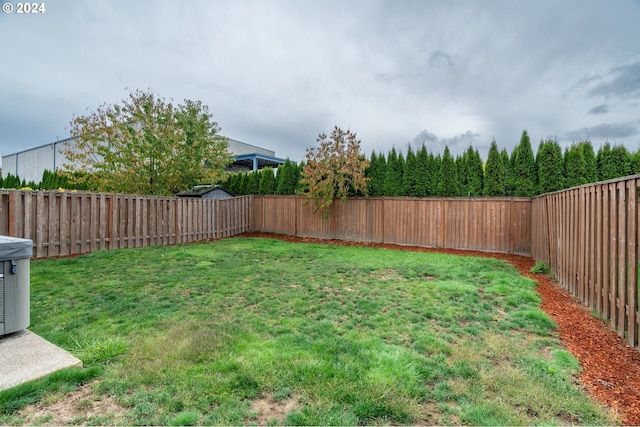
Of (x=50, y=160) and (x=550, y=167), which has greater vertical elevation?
(x=50, y=160)

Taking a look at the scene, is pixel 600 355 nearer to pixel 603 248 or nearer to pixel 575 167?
pixel 603 248

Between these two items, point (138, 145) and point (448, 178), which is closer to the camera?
point (448, 178)

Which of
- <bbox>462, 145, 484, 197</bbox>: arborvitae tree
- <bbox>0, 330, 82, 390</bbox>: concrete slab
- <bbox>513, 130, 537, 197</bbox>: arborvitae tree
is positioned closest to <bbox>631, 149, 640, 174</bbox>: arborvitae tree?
<bbox>513, 130, 537, 197</bbox>: arborvitae tree

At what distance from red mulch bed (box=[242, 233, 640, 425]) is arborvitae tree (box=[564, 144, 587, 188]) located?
550 cm

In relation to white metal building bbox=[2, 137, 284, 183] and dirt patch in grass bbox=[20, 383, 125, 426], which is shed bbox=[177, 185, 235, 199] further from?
white metal building bbox=[2, 137, 284, 183]

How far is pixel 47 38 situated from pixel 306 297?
32.4 ft

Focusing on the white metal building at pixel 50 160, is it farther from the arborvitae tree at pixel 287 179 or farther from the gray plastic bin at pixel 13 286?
the gray plastic bin at pixel 13 286

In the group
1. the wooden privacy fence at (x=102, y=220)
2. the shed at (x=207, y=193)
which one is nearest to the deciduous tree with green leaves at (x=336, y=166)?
the shed at (x=207, y=193)

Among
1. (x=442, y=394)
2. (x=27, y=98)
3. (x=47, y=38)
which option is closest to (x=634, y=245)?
(x=442, y=394)

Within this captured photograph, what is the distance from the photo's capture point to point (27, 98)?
984 cm

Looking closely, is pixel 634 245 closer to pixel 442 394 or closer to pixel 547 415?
pixel 547 415

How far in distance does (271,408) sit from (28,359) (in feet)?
6.76

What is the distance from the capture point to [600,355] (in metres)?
2.73

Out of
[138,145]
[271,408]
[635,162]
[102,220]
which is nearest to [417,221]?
[635,162]
